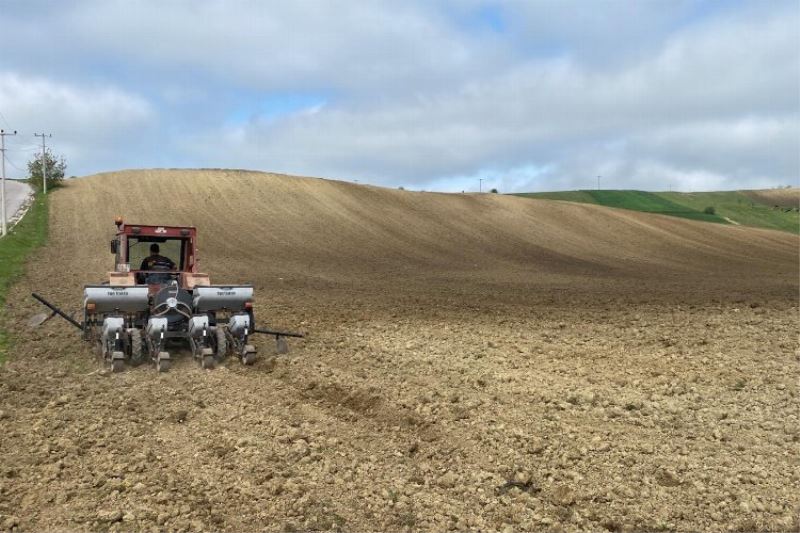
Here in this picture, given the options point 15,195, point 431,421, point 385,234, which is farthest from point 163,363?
point 15,195

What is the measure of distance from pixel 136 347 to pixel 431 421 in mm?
4700

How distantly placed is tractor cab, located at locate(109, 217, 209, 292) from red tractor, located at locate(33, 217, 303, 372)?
0.02 meters

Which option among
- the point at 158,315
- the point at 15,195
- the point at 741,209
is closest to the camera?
the point at 158,315

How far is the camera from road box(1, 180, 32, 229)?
3469 centimetres

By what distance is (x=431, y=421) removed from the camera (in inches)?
268

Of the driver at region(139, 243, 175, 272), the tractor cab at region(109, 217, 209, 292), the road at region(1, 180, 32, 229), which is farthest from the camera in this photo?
the road at region(1, 180, 32, 229)

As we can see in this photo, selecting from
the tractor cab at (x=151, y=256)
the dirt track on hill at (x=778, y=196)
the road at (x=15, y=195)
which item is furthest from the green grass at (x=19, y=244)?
the dirt track on hill at (x=778, y=196)

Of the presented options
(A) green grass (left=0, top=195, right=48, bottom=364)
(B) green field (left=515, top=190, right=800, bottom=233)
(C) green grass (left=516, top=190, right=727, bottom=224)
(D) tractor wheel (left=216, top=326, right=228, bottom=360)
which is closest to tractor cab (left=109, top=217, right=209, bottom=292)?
(D) tractor wheel (left=216, top=326, right=228, bottom=360)

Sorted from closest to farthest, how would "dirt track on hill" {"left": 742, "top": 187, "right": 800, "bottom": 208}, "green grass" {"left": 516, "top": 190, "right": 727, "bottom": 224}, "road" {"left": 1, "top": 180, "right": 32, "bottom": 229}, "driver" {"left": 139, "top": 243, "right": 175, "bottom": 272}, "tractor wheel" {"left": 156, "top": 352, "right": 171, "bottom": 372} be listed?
"tractor wheel" {"left": 156, "top": 352, "right": 171, "bottom": 372} → "driver" {"left": 139, "top": 243, "right": 175, "bottom": 272} → "road" {"left": 1, "top": 180, "right": 32, "bottom": 229} → "green grass" {"left": 516, "top": 190, "right": 727, "bottom": 224} → "dirt track on hill" {"left": 742, "top": 187, "right": 800, "bottom": 208}

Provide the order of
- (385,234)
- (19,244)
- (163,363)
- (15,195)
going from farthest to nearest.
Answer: (15,195) < (385,234) < (19,244) < (163,363)

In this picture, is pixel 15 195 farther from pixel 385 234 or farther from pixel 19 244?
pixel 385 234

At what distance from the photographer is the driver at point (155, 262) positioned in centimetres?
1144

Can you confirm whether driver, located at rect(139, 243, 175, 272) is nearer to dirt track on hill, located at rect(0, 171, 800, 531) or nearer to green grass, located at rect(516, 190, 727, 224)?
dirt track on hill, located at rect(0, 171, 800, 531)

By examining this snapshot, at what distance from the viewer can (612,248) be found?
119ft
